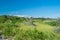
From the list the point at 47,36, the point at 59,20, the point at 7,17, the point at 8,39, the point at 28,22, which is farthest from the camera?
the point at 7,17

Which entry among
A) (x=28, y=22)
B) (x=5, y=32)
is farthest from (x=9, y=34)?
(x=28, y=22)

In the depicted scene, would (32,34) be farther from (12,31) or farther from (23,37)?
(12,31)

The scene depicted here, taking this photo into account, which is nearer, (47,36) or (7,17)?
(47,36)

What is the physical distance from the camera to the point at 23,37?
1501cm

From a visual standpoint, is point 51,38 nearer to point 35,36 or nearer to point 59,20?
point 35,36

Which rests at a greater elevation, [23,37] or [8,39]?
[23,37]

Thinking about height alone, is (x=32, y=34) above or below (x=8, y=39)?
above

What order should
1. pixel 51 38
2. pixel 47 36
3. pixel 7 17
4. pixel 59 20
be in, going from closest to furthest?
pixel 51 38 → pixel 47 36 → pixel 59 20 → pixel 7 17

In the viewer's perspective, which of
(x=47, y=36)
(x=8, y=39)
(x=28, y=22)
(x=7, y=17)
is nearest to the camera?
(x=47, y=36)

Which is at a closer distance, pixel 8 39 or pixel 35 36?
pixel 35 36

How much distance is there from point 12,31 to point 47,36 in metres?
13.2

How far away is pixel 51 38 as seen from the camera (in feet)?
44.7

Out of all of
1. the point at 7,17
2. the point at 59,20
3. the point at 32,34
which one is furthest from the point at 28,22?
the point at 32,34

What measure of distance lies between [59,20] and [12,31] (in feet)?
41.0
